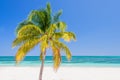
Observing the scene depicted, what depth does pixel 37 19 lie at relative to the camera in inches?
699

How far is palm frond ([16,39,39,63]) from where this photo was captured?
16234 millimetres

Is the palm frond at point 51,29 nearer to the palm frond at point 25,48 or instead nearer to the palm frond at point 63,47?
the palm frond at point 63,47

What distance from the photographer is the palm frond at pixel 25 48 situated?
16234 mm

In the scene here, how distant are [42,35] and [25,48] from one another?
→ 149 cm

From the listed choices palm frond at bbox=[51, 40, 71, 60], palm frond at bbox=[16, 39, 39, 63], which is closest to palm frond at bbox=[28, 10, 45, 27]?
palm frond at bbox=[16, 39, 39, 63]
